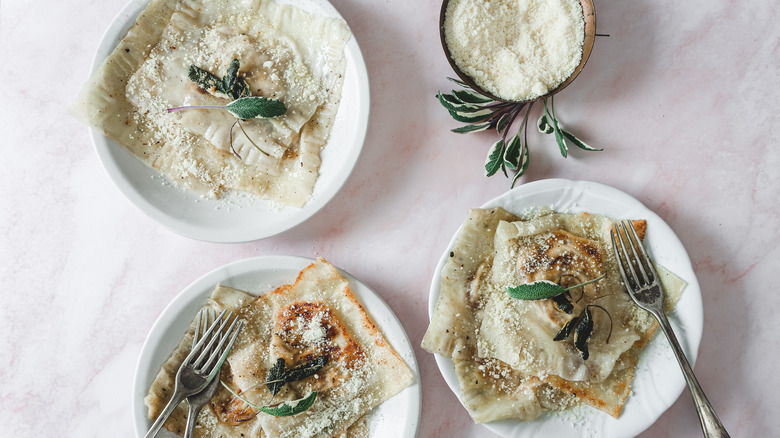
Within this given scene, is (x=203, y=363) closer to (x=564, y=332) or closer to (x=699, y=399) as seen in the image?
(x=564, y=332)

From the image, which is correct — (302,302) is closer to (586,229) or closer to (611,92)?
(586,229)

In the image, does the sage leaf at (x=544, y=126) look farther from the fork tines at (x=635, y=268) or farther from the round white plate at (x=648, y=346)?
the fork tines at (x=635, y=268)

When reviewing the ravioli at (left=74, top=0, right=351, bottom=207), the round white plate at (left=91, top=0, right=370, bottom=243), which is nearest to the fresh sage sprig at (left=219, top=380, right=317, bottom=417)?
the round white plate at (left=91, top=0, right=370, bottom=243)

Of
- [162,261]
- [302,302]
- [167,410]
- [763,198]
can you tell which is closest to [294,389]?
[302,302]

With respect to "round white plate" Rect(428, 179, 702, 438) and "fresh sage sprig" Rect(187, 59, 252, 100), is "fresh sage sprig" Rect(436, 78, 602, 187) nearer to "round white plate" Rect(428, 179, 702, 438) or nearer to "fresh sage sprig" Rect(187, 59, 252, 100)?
"round white plate" Rect(428, 179, 702, 438)

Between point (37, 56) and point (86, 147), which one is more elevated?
point (37, 56)

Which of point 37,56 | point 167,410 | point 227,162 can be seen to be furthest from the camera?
point 37,56

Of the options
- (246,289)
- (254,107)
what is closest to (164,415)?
(246,289)
